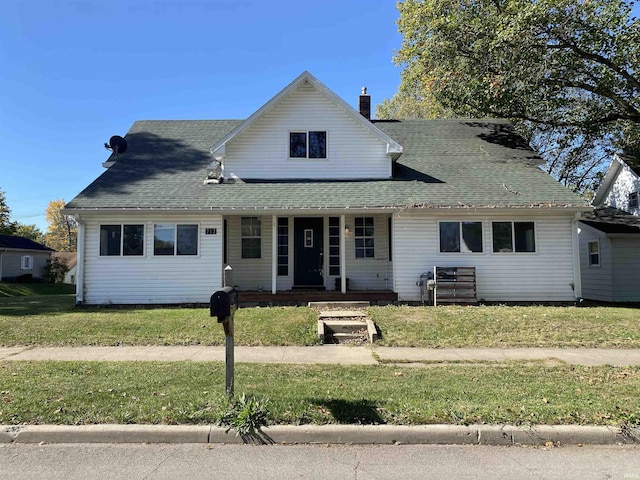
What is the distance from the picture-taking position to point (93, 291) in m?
13.4

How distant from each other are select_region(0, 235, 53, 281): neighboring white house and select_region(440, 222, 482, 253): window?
37.7m

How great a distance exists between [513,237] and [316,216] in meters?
6.16

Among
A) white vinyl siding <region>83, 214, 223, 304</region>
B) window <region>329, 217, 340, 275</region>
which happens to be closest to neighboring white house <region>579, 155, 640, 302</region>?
window <region>329, 217, 340, 275</region>

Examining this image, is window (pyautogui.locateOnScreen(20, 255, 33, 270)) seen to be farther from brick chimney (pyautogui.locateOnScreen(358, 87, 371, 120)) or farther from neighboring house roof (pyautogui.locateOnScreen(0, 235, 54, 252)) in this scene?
brick chimney (pyautogui.locateOnScreen(358, 87, 371, 120))

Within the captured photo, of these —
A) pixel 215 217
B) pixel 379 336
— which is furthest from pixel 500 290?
pixel 215 217

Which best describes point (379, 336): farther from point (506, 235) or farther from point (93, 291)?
point (93, 291)

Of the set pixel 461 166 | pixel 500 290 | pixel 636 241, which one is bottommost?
pixel 500 290

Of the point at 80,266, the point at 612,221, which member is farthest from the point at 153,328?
the point at 612,221

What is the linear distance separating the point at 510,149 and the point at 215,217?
37.3 feet

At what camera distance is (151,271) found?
1350 centimetres

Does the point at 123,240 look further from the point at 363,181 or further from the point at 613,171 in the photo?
the point at 613,171

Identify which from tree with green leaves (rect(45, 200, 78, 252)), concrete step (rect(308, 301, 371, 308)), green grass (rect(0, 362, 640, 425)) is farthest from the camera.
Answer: tree with green leaves (rect(45, 200, 78, 252))

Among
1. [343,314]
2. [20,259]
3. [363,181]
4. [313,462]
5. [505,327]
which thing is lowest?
[313,462]

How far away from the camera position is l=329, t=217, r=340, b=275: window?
14.8 meters
